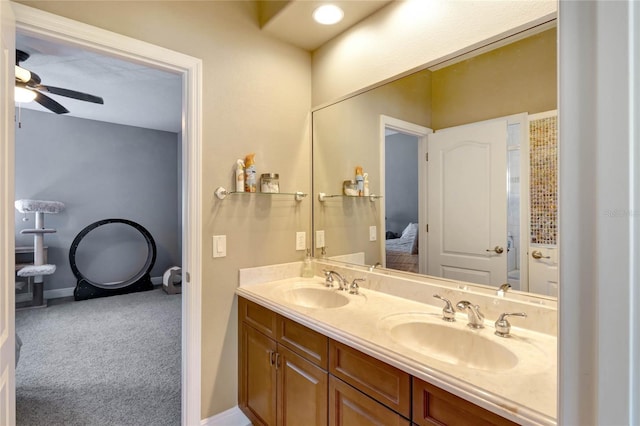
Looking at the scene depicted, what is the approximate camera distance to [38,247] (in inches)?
171

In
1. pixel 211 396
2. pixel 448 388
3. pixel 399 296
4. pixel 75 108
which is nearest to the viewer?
pixel 448 388

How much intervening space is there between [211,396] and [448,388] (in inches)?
59.4

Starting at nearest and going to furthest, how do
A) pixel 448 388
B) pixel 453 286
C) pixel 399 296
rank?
1. pixel 448 388
2. pixel 453 286
3. pixel 399 296

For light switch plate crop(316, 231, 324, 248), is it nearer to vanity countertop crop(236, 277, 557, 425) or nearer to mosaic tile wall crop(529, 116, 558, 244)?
vanity countertop crop(236, 277, 557, 425)

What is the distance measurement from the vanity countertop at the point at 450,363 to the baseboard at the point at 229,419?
2.39 ft

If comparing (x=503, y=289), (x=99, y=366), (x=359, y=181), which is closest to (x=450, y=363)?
(x=503, y=289)

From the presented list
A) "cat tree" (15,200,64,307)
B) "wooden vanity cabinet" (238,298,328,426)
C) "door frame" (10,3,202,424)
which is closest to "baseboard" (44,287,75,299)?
"cat tree" (15,200,64,307)

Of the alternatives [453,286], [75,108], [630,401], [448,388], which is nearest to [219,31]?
[453,286]

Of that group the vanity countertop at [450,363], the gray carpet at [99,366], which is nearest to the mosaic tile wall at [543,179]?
the vanity countertop at [450,363]

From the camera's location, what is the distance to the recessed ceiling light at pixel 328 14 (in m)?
1.85

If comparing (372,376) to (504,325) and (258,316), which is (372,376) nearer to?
(504,325)

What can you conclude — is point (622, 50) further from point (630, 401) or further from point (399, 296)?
point (399, 296)

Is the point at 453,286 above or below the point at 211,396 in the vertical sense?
above

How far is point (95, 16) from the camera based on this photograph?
1545mm
